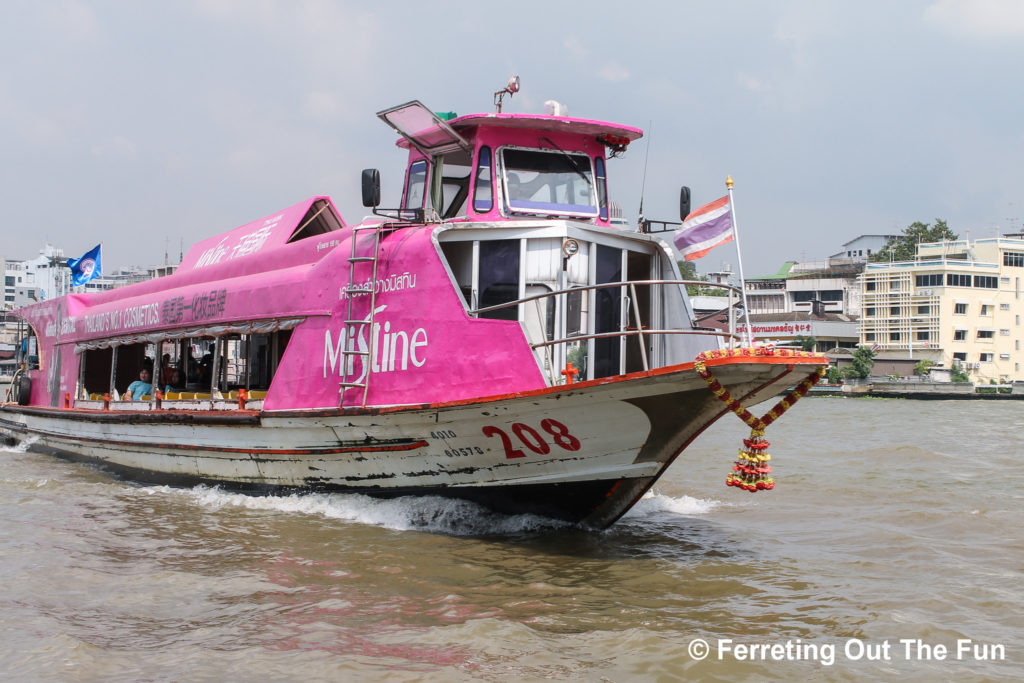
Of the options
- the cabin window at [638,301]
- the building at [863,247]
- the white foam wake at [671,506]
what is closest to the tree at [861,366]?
the building at [863,247]

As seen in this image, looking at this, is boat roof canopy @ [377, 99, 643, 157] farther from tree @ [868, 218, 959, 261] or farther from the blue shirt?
tree @ [868, 218, 959, 261]

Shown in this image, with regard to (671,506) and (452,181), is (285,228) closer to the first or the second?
(452,181)

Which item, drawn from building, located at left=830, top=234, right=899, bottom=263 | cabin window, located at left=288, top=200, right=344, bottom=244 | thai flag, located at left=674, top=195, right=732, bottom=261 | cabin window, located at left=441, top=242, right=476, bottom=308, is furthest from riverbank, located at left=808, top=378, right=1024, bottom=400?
thai flag, located at left=674, top=195, right=732, bottom=261

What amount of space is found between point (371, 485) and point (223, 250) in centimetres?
522

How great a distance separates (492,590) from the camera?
6.36 metres

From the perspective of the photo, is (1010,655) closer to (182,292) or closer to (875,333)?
(182,292)

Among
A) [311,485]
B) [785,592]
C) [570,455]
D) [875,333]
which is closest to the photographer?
[785,592]

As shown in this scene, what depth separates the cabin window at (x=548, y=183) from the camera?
829 cm

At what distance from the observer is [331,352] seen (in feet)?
28.2

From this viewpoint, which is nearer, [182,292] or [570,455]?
[570,455]

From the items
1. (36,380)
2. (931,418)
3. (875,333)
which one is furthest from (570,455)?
(875,333)

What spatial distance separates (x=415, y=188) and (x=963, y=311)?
190 ft

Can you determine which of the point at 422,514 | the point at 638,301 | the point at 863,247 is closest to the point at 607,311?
the point at 638,301

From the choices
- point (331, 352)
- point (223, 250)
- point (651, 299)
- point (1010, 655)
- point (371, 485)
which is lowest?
point (1010, 655)
